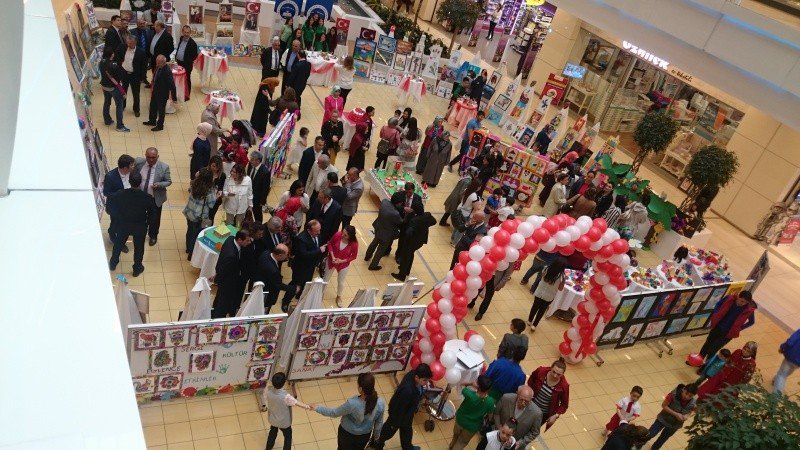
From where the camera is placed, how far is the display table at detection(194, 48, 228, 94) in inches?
563

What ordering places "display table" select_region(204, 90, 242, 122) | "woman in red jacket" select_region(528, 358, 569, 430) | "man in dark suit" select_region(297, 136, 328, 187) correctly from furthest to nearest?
"display table" select_region(204, 90, 242, 122) < "man in dark suit" select_region(297, 136, 328, 187) < "woman in red jacket" select_region(528, 358, 569, 430)

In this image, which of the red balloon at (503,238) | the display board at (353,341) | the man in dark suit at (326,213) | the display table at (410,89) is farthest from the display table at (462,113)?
the display board at (353,341)

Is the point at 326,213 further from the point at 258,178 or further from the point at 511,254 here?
the point at 511,254

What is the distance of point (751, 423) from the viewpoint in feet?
18.0

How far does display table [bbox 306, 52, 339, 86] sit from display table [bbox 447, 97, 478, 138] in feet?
10.4

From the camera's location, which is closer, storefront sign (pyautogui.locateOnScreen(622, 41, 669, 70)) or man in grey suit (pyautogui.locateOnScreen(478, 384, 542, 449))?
man in grey suit (pyautogui.locateOnScreen(478, 384, 542, 449))

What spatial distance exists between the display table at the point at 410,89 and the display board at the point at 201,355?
10.7 metres

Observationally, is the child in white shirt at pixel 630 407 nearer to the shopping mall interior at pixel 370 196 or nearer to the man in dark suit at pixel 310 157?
the shopping mall interior at pixel 370 196

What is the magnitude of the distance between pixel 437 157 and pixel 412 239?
12.3 ft

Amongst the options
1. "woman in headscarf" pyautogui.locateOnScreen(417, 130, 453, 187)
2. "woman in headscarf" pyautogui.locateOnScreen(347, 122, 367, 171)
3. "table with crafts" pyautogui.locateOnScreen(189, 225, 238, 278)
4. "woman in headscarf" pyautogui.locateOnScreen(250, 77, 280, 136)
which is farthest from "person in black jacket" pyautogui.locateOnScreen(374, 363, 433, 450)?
"woman in headscarf" pyautogui.locateOnScreen(250, 77, 280, 136)

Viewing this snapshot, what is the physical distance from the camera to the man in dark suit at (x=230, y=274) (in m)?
7.56

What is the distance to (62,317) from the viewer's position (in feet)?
5.75

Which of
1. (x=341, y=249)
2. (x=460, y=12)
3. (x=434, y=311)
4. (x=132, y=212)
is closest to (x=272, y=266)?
(x=341, y=249)

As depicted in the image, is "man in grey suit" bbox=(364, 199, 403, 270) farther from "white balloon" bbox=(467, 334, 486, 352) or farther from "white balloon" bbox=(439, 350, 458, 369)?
"white balloon" bbox=(439, 350, 458, 369)
